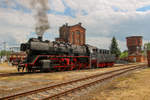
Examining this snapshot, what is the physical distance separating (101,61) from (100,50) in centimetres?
208

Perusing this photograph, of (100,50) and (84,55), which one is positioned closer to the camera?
(84,55)

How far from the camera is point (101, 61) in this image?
93.5 ft

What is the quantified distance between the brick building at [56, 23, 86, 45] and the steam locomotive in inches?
1421

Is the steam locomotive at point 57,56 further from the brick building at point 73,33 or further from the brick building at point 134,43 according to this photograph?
the brick building at point 134,43

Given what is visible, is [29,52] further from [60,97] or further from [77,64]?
[60,97]

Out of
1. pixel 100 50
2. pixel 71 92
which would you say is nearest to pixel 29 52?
pixel 71 92

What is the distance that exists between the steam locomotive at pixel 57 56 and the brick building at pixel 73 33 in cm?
3609

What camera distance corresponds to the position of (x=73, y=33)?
65.2 metres

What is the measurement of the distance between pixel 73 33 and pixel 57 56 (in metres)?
46.0

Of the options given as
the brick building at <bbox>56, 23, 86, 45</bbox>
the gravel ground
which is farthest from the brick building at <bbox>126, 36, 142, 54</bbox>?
the gravel ground

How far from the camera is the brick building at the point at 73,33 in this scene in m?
63.8

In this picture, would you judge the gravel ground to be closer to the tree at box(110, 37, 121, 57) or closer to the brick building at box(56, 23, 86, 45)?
the brick building at box(56, 23, 86, 45)

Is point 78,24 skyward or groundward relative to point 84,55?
skyward

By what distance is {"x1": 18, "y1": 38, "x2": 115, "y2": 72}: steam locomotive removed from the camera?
1765 cm
